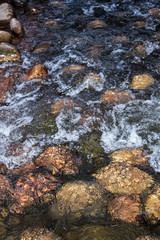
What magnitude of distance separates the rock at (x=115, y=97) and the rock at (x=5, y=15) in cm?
540

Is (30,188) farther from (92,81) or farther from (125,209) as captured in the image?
(92,81)

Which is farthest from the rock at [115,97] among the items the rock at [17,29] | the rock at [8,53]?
the rock at [17,29]

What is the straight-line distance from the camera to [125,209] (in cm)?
210

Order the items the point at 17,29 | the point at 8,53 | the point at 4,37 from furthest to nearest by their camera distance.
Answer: the point at 17,29, the point at 4,37, the point at 8,53

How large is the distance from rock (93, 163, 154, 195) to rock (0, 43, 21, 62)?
4147 mm

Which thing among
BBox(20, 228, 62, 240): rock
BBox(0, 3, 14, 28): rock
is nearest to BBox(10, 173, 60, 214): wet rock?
BBox(20, 228, 62, 240): rock

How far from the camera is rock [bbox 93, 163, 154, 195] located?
2362 millimetres

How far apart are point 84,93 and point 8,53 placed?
2.68 metres

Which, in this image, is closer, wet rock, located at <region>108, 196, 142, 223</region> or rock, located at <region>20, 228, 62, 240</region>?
rock, located at <region>20, 228, 62, 240</region>

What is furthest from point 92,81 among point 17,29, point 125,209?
point 17,29

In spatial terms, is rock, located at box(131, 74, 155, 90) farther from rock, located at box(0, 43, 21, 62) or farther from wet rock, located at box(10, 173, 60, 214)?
rock, located at box(0, 43, 21, 62)

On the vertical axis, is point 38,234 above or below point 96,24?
below

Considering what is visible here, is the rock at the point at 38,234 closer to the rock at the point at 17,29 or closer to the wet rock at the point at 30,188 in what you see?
the wet rock at the point at 30,188

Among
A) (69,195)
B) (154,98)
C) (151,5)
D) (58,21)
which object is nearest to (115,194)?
(69,195)
